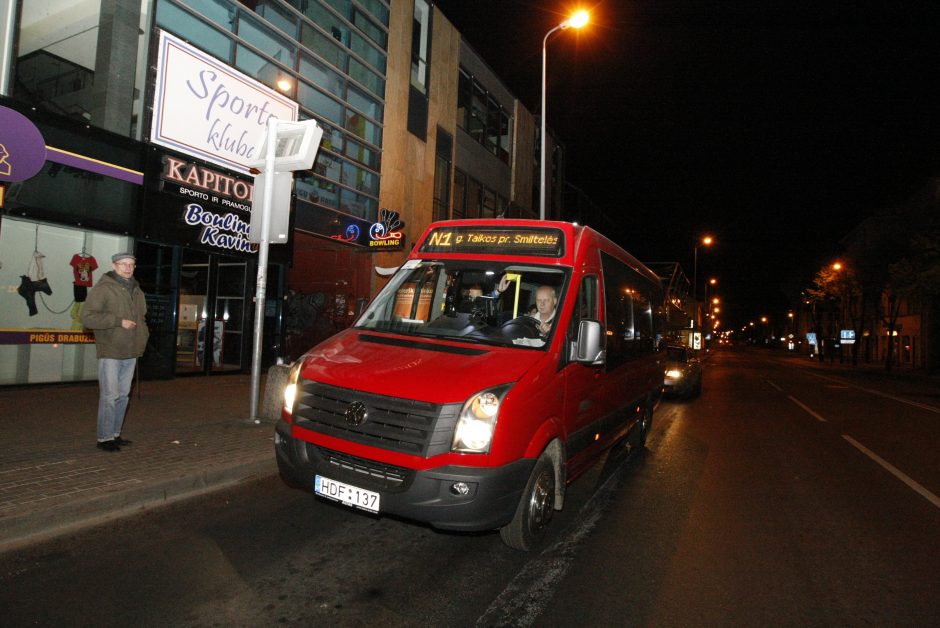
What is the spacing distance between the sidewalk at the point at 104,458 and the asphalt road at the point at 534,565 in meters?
0.26

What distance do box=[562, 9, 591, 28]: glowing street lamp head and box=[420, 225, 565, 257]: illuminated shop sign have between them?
11.7 meters

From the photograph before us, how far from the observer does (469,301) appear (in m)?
5.09

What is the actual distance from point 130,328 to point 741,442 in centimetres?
854

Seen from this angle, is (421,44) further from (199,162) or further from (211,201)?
(211,201)

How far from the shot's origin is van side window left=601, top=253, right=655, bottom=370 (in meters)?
5.48

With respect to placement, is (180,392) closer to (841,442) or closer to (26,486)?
(26,486)

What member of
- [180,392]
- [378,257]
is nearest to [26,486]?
[180,392]

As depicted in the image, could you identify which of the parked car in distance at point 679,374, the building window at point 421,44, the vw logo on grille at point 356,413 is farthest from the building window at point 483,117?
the vw logo on grille at point 356,413

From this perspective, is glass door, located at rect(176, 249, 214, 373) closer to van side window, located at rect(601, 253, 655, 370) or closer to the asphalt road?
the asphalt road

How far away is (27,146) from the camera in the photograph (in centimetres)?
859

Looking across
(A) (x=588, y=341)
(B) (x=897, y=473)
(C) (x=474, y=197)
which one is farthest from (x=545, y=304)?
(C) (x=474, y=197)

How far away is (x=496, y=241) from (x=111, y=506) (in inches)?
150

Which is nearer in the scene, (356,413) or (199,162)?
(356,413)

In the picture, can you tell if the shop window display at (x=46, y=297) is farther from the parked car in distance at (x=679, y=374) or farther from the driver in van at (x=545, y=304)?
the parked car in distance at (x=679, y=374)
